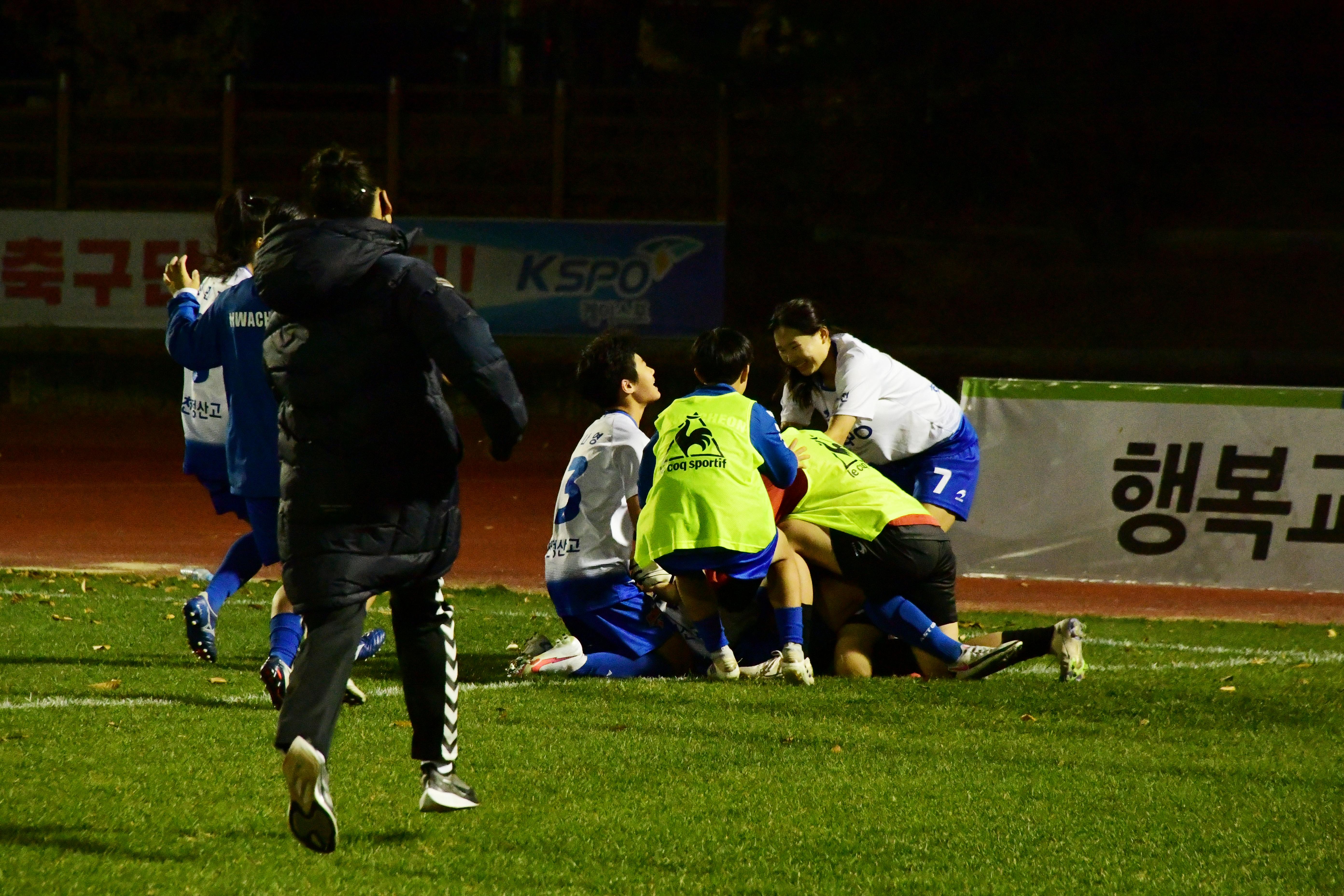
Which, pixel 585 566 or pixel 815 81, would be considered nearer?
pixel 585 566

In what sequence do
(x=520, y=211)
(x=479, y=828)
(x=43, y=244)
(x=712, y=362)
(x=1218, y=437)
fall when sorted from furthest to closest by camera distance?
(x=520, y=211) → (x=43, y=244) → (x=1218, y=437) → (x=712, y=362) → (x=479, y=828)

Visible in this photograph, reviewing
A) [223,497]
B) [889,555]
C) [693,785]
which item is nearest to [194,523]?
[223,497]

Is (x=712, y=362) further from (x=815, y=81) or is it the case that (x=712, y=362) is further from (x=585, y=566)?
(x=815, y=81)

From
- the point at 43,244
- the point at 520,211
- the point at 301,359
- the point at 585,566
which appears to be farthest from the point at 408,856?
the point at 520,211

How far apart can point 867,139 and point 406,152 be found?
916 cm

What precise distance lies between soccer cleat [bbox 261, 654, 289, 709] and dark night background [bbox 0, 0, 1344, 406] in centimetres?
1706

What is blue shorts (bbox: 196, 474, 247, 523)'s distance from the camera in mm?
6809

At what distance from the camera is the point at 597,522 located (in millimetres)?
6852

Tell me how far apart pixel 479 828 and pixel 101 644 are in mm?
3654

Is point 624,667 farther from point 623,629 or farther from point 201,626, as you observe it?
point 201,626

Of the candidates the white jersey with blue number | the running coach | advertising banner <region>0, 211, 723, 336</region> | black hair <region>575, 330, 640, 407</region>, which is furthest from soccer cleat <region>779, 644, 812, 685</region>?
advertising banner <region>0, 211, 723, 336</region>

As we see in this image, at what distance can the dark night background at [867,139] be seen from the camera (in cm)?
2259

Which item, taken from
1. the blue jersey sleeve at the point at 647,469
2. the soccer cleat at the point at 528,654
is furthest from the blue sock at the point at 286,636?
the blue jersey sleeve at the point at 647,469

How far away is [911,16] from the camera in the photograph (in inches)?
1037
